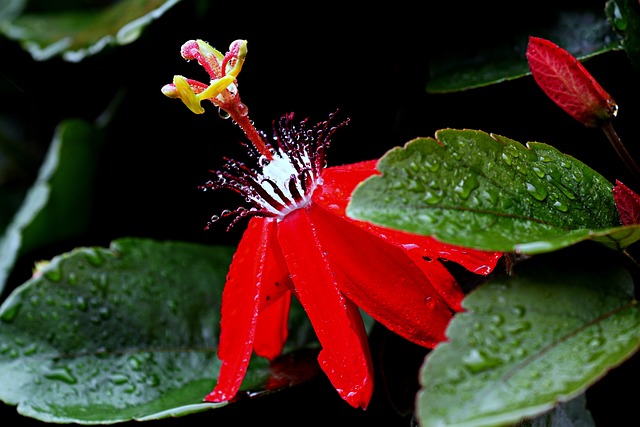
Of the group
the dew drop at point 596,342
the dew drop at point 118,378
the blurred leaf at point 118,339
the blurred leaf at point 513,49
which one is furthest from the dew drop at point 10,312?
the dew drop at point 596,342

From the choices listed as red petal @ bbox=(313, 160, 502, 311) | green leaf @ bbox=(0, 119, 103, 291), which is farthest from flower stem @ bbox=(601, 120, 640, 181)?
Result: green leaf @ bbox=(0, 119, 103, 291)

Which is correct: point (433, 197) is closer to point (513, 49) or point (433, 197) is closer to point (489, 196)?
point (489, 196)

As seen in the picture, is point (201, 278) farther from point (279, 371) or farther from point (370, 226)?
point (370, 226)

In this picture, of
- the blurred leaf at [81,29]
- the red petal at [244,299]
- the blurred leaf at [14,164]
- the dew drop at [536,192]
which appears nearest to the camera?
the dew drop at [536,192]

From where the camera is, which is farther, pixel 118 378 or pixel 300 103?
pixel 300 103

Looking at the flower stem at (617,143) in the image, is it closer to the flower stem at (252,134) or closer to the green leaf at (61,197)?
the flower stem at (252,134)

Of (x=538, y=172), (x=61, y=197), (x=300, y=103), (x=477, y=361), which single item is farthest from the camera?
(x=61, y=197)

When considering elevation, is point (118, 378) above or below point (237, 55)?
below

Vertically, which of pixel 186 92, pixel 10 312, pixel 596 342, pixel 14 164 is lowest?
pixel 14 164

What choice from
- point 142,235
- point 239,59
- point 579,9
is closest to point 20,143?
point 142,235

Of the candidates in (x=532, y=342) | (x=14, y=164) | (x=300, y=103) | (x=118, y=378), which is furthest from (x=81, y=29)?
(x=532, y=342)
